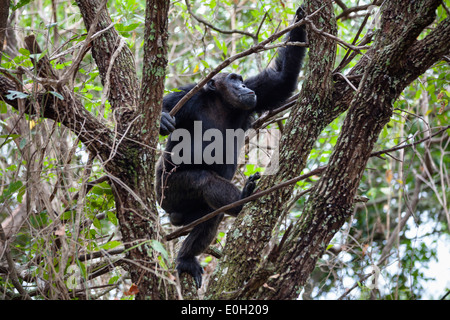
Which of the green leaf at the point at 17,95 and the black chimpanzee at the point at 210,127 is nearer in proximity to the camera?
the green leaf at the point at 17,95

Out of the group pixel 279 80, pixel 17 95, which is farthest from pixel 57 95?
pixel 279 80

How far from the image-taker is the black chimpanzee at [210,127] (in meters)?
5.57

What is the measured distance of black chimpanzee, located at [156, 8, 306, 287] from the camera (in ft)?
18.3

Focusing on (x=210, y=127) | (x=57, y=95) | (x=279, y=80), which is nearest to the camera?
(x=57, y=95)

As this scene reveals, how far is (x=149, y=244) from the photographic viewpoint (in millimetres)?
3424

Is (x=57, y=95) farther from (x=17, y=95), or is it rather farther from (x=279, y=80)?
(x=279, y=80)

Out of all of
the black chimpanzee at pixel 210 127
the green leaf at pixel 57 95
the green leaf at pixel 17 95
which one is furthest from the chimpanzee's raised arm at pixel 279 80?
the green leaf at pixel 17 95

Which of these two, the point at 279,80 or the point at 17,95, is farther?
the point at 279,80

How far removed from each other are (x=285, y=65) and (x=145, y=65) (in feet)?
9.04

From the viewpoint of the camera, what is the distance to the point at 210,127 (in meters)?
6.24

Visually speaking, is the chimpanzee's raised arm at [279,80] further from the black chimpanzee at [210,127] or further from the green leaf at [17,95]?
the green leaf at [17,95]

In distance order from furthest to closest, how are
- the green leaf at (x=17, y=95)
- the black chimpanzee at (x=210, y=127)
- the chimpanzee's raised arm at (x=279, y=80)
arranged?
1. the chimpanzee's raised arm at (x=279, y=80)
2. the black chimpanzee at (x=210, y=127)
3. the green leaf at (x=17, y=95)

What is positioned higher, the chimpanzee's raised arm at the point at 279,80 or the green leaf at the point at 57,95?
the chimpanzee's raised arm at the point at 279,80
